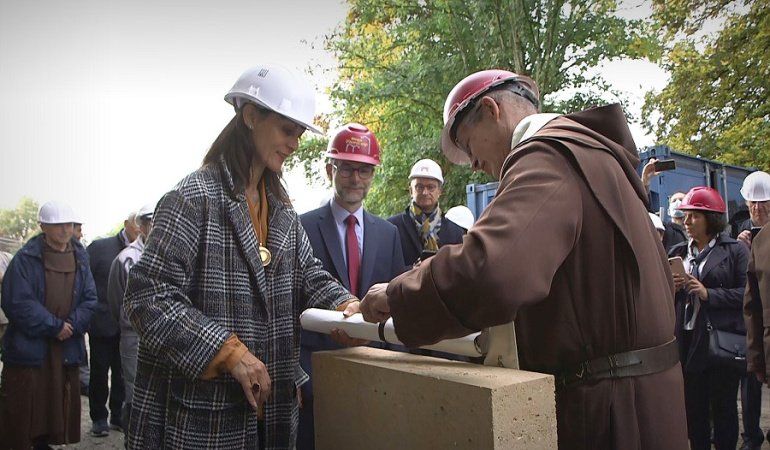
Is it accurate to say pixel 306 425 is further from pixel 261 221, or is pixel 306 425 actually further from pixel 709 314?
pixel 709 314

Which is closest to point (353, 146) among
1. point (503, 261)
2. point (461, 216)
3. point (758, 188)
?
point (503, 261)

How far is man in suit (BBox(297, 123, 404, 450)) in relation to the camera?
3572mm

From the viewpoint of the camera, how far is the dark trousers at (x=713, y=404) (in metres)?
4.78

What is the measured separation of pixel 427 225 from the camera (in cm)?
475

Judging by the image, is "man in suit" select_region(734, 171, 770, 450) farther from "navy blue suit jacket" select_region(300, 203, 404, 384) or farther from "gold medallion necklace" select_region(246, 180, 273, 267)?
"gold medallion necklace" select_region(246, 180, 273, 267)

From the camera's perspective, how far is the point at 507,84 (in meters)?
2.08

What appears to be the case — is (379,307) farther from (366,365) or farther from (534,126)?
(534,126)

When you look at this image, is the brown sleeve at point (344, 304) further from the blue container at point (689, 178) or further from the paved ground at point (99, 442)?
the blue container at point (689, 178)

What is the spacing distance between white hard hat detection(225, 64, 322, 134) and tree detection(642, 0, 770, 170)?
14305 mm

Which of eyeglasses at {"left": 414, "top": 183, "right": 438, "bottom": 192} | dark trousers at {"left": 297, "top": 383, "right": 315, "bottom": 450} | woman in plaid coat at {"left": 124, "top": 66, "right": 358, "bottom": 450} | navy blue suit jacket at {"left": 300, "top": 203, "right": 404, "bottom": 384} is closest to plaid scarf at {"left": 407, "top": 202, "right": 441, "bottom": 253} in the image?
eyeglasses at {"left": 414, "top": 183, "right": 438, "bottom": 192}

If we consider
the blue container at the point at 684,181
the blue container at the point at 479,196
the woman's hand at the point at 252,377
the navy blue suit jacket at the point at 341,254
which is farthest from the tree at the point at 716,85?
the woman's hand at the point at 252,377

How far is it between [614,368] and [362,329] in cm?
75

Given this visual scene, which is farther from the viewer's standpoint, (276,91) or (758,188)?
(758,188)

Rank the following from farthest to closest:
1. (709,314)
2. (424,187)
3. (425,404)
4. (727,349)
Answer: (424,187) < (709,314) < (727,349) < (425,404)
